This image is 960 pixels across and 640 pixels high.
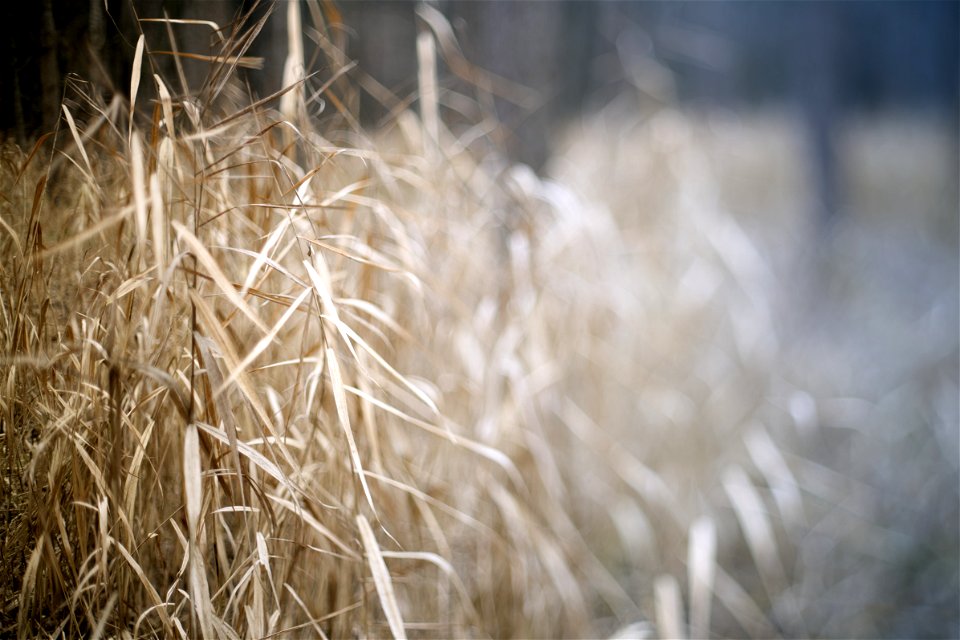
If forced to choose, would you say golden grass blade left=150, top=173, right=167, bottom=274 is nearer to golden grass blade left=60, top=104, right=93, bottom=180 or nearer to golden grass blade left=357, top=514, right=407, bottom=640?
golden grass blade left=60, top=104, right=93, bottom=180

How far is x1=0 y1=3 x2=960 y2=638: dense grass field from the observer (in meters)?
0.55

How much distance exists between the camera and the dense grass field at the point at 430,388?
0.55 metres

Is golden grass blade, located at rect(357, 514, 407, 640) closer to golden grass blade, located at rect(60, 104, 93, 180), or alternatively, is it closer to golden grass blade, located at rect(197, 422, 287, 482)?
golden grass blade, located at rect(197, 422, 287, 482)

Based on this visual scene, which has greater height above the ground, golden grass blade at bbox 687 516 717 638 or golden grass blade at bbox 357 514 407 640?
golden grass blade at bbox 357 514 407 640

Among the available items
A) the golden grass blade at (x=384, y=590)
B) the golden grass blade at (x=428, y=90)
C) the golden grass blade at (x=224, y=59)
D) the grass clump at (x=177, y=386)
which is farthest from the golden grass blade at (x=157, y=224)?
the golden grass blade at (x=428, y=90)

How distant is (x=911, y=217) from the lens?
9.71ft

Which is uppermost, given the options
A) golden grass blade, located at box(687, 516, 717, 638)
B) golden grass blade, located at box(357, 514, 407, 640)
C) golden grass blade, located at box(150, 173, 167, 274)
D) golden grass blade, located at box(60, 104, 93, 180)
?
golden grass blade, located at box(60, 104, 93, 180)

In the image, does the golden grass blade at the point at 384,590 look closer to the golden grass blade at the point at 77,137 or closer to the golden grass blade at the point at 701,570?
the golden grass blade at the point at 77,137

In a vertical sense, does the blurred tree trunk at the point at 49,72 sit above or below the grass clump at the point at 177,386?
above

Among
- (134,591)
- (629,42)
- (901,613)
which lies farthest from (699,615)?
(629,42)

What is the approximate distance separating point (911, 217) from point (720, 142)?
1.08 meters

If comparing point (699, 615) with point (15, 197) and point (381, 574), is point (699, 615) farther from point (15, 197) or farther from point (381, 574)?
point (15, 197)

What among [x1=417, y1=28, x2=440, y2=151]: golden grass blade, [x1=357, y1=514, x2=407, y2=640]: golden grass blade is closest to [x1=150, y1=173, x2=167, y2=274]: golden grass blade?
[x1=357, y1=514, x2=407, y2=640]: golden grass blade

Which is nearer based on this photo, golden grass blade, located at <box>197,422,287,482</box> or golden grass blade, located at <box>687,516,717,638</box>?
golden grass blade, located at <box>197,422,287,482</box>
